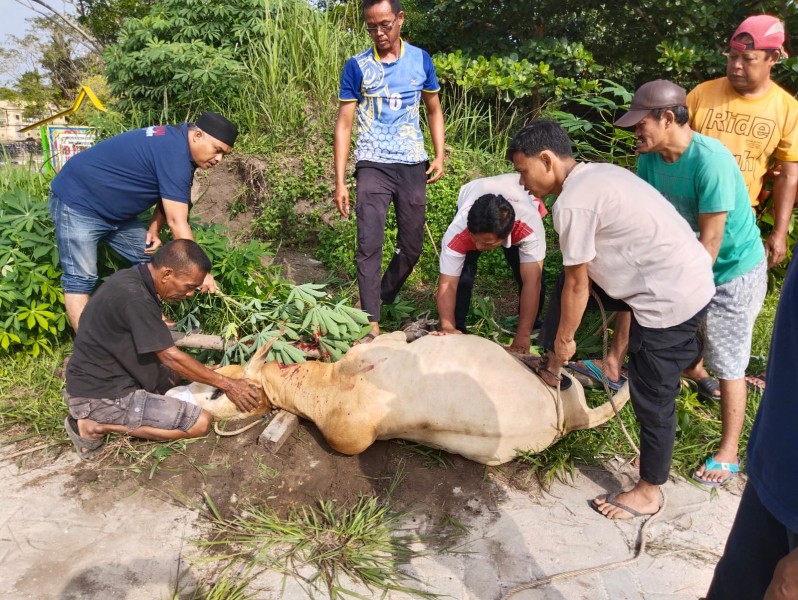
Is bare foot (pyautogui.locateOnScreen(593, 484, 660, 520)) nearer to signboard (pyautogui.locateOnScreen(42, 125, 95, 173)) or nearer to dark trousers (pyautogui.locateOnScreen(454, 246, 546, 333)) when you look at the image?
dark trousers (pyautogui.locateOnScreen(454, 246, 546, 333))

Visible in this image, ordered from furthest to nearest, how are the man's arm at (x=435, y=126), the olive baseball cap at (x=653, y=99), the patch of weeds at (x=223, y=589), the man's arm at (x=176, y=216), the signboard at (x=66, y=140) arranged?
the signboard at (x=66, y=140)
the man's arm at (x=435, y=126)
the man's arm at (x=176, y=216)
the olive baseball cap at (x=653, y=99)
the patch of weeds at (x=223, y=589)

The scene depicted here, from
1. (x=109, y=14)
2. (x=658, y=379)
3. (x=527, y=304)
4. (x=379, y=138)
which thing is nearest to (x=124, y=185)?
(x=379, y=138)

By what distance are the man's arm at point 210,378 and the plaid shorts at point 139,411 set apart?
215 millimetres

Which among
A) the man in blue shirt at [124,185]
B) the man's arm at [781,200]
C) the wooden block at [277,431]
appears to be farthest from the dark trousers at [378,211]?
the man's arm at [781,200]

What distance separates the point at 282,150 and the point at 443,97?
85.7 inches

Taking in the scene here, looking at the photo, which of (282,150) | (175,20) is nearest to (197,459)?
(282,150)

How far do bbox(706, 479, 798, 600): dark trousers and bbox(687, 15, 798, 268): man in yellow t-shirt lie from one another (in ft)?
8.41

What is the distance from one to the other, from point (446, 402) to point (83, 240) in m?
2.60

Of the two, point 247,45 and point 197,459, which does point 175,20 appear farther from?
point 197,459

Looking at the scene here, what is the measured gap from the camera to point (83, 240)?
12.8ft

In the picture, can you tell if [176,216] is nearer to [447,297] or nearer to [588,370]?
[447,297]

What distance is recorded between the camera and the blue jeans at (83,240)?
385cm

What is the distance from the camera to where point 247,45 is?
737 cm

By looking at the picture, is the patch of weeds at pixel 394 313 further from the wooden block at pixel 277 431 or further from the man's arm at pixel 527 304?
the wooden block at pixel 277 431
